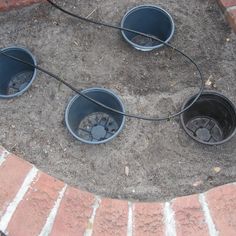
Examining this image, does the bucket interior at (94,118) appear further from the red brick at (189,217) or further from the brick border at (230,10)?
the brick border at (230,10)

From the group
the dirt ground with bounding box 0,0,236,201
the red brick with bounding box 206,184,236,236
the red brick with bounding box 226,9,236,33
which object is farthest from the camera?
the red brick with bounding box 226,9,236,33

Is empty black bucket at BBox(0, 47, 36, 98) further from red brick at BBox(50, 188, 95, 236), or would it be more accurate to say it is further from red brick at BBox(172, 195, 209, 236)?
red brick at BBox(172, 195, 209, 236)

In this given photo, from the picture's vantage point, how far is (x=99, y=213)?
1138 mm

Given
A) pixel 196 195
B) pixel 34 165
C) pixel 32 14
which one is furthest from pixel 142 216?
pixel 32 14

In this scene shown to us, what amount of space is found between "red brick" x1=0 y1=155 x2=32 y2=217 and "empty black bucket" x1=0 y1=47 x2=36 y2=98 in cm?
34

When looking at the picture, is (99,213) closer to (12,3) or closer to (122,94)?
(122,94)

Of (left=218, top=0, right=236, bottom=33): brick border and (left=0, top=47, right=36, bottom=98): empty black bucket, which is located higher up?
(left=218, top=0, right=236, bottom=33): brick border

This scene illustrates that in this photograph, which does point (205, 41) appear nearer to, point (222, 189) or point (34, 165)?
point (222, 189)

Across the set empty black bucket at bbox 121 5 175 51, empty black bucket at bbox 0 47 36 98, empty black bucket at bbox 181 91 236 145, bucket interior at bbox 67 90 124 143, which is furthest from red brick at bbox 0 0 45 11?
empty black bucket at bbox 181 91 236 145

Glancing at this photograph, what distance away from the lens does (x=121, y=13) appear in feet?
5.15

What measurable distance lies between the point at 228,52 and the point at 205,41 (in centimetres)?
10

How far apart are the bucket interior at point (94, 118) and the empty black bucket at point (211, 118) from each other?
10.5 inches

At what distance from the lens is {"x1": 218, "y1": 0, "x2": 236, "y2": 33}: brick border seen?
148 centimetres

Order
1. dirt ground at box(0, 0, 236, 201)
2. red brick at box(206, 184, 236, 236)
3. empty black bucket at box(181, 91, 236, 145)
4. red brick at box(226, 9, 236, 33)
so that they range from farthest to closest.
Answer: red brick at box(226, 9, 236, 33) → empty black bucket at box(181, 91, 236, 145) → dirt ground at box(0, 0, 236, 201) → red brick at box(206, 184, 236, 236)
